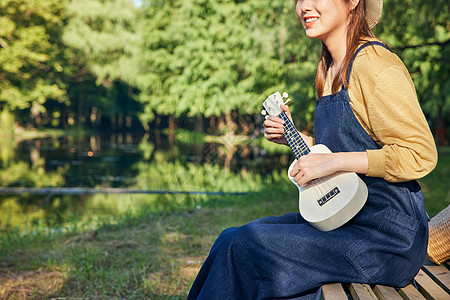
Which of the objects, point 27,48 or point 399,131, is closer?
point 399,131

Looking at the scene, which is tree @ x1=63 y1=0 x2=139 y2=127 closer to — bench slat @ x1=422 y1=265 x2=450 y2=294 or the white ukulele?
bench slat @ x1=422 y1=265 x2=450 y2=294

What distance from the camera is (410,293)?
5.60 ft

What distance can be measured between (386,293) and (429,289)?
25 centimetres

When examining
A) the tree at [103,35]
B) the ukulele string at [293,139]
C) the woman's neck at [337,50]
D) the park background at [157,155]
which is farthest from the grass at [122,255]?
the tree at [103,35]

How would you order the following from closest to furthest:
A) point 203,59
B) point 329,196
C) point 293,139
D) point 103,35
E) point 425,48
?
point 329,196 → point 293,139 → point 425,48 → point 203,59 → point 103,35

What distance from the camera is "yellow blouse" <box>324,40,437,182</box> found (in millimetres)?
1574

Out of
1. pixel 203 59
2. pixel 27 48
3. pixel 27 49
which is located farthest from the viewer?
pixel 27 48

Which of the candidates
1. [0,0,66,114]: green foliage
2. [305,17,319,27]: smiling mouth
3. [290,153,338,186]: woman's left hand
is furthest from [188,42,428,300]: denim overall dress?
[0,0,66,114]: green foliage

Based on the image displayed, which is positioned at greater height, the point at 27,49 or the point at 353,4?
the point at 27,49

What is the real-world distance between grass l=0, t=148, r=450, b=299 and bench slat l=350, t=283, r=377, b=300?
1785 mm

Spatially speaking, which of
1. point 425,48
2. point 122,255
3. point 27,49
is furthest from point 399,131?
point 27,49

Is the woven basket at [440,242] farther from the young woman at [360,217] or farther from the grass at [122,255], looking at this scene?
the grass at [122,255]

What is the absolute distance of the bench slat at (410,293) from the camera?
1667mm

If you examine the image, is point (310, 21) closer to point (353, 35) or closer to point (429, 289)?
point (353, 35)
